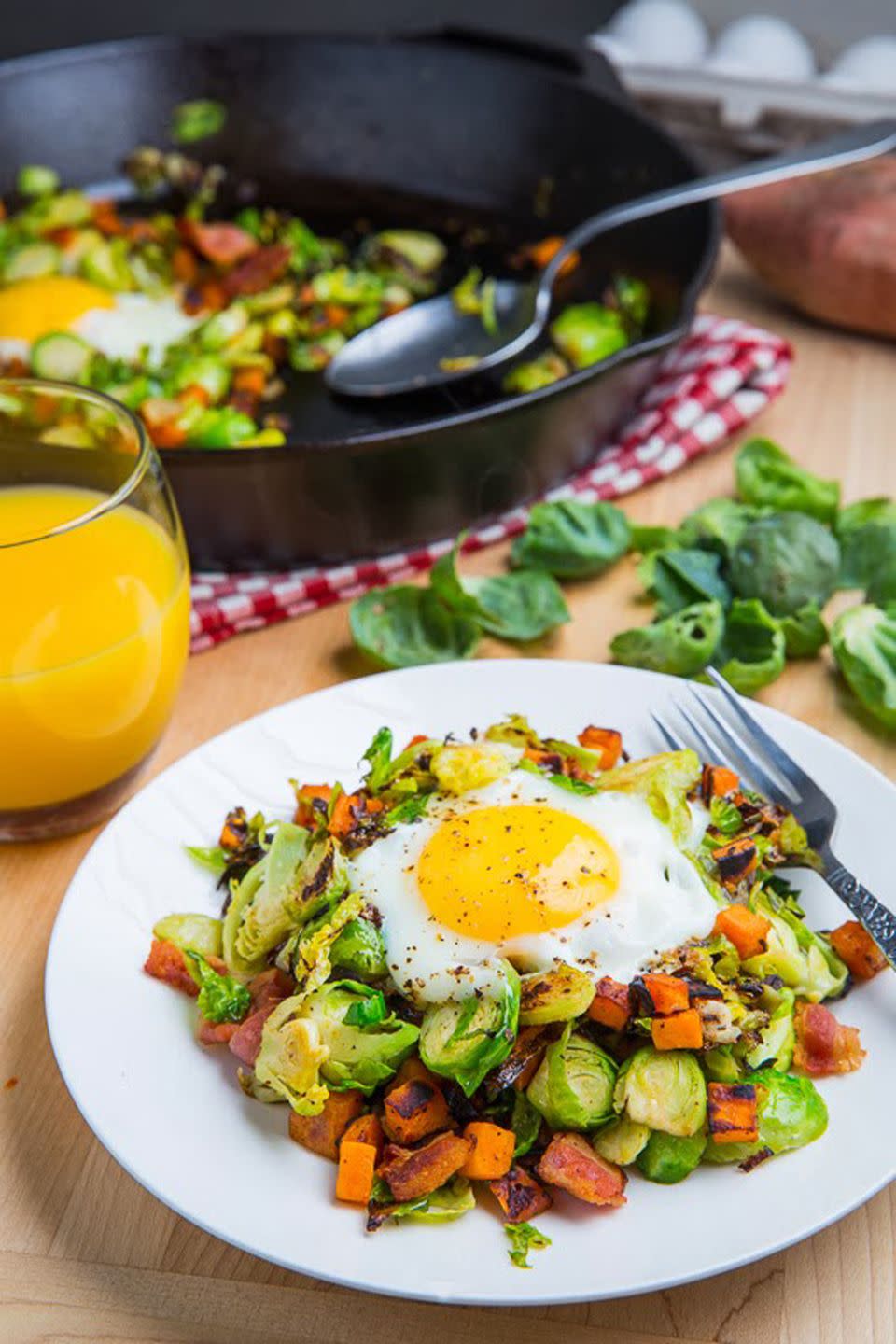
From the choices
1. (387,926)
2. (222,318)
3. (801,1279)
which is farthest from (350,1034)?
(222,318)

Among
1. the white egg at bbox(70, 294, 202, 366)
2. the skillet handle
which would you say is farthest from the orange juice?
the skillet handle

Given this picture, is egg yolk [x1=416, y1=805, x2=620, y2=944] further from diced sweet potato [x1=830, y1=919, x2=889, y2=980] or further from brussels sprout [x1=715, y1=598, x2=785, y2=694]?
brussels sprout [x1=715, y1=598, x2=785, y2=694]

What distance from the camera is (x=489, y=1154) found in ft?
5.40

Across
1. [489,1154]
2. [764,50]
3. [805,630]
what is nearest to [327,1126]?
[489,1154]

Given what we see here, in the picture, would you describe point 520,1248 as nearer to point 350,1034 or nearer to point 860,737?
point 350,1034

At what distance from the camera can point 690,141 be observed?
14.6 feet

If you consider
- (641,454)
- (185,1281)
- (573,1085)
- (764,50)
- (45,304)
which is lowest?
(185,1281)

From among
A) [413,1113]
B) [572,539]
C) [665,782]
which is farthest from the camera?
[572,539]

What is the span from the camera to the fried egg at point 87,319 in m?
3.48

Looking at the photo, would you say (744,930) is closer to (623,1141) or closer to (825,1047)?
(825,1047)

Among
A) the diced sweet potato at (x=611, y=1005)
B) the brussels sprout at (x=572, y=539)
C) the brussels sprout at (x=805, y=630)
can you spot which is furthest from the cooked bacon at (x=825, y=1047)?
the brussels sprout at (x=572, y=539)

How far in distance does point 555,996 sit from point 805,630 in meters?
1.15

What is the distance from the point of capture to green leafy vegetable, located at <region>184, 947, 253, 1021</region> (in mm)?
1838

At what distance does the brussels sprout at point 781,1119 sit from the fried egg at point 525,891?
8.3 inches
